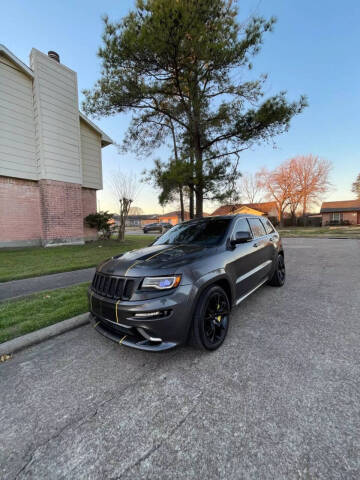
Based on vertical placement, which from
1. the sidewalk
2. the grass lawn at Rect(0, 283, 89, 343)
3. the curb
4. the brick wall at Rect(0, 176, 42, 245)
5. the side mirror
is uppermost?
the brick wall at Rect(0, 176, 42, 245)

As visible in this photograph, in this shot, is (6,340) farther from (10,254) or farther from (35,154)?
(35,154)

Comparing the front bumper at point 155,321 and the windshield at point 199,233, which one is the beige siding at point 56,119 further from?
the front bumper at point 155,321

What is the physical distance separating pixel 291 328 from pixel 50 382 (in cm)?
299

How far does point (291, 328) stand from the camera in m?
3.02

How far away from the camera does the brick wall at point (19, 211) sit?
9.47 m

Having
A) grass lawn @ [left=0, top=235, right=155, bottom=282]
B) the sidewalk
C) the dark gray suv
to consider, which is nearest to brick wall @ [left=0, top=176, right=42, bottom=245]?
grass lawn @ [left=0, top=235, right=155, bottom=282]

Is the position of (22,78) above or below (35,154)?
above

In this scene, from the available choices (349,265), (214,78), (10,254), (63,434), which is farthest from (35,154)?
(349,265)

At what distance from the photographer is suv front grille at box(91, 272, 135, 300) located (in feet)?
7.54

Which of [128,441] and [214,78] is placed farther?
[214,78]

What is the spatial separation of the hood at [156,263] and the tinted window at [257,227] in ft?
5.48

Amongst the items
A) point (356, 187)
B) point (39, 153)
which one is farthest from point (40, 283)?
point (356, 187)

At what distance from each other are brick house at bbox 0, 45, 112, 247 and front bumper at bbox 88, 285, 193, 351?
9.75 metres

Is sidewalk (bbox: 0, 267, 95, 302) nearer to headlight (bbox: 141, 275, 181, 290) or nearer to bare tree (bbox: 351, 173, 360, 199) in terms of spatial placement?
headlight (bbox: 141, 275, 181, 290)
